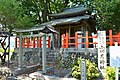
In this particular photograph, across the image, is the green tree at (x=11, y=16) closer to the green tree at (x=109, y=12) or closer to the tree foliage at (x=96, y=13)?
the tree foliage at (x=96, y=13)

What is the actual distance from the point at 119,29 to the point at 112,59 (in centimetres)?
993

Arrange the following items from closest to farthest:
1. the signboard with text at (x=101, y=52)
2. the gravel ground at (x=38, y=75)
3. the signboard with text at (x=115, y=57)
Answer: the signboard with text at (x=115, y=57)
the gravel ground at (x=38, y=75)
the signboard with text at (x=101, y=52)

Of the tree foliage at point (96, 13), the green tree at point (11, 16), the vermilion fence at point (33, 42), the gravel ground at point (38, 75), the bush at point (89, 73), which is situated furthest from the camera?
the vermilion fence at point (33, 42)

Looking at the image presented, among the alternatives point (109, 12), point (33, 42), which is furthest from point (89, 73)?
point (33, 42)

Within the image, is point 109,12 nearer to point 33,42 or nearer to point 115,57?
point 33,42

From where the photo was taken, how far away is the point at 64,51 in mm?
13680

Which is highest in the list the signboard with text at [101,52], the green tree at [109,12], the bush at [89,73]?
the green tree at [109,12]

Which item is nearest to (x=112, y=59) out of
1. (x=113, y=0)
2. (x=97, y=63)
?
(x=97, y=63)

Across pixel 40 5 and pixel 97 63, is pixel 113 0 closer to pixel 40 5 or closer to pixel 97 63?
pixel 97 63

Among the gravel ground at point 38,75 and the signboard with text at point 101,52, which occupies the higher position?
the signboard with text at point 101,52

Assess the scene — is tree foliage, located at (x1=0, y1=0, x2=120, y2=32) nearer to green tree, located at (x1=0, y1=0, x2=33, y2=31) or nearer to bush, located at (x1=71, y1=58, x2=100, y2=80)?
green tree, located at (x1=0, y1=0, x2=33, y2=31)

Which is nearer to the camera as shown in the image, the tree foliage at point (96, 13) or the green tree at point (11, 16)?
the tree foliage at point (96, 13)

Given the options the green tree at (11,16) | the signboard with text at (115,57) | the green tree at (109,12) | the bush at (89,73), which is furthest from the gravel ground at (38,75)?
the green tree at (109,12)

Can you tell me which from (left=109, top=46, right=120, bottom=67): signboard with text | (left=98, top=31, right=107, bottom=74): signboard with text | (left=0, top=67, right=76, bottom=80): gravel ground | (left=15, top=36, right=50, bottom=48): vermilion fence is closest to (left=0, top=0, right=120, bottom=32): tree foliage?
(left=15, top=36, right=50, bottom=48): vermilion fence
